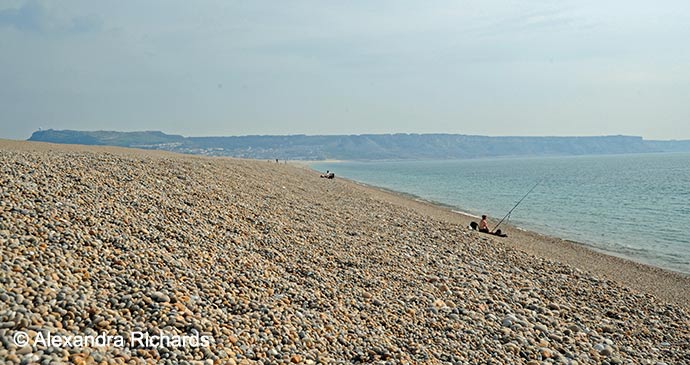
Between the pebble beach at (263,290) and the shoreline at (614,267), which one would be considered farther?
the shoreline at (614,267)

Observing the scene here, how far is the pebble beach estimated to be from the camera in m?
4.91

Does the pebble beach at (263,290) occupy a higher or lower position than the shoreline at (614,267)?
higher

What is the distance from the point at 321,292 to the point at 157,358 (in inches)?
126

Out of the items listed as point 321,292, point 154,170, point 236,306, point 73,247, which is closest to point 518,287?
point 321,292

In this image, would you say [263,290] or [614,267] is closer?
[263,290]

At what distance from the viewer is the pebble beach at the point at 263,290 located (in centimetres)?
491

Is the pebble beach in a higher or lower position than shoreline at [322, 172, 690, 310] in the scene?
higher

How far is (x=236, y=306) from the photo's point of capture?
19.7 feet

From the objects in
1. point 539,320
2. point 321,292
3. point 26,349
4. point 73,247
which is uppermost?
point 73,247

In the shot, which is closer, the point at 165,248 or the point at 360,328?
the point at 360,328

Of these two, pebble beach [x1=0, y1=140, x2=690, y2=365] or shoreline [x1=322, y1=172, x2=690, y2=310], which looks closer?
pebble beach [x1=0, y1=140, x2=690, y2=365]

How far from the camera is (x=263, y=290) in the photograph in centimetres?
675

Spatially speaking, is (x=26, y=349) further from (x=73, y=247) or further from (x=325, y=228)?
(x=325, y=228)

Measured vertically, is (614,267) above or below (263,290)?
below
